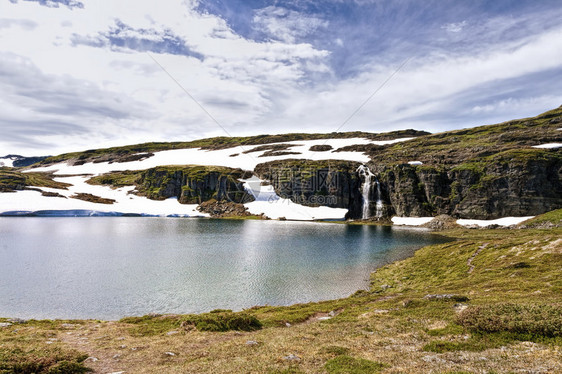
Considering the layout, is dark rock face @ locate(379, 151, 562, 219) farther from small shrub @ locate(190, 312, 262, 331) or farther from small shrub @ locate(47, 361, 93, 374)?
small shrub @ locate(47, 361, 93, 374)

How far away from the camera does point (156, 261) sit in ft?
211

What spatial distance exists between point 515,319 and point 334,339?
11903 mm

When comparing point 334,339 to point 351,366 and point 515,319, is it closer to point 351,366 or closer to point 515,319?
point 351,366

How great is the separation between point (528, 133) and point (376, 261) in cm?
20738

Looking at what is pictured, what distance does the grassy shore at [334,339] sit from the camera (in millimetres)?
15195

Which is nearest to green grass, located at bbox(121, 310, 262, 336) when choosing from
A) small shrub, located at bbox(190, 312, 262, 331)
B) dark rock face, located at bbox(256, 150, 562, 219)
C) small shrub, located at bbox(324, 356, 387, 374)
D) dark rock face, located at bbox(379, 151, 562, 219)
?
small shrub, located at bbox(190, 312, 262, 331)

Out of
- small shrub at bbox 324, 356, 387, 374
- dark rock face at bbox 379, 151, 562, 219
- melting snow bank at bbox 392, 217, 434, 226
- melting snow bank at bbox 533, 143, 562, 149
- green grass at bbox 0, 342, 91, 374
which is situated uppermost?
melting snow bank at bbox 533, 143, 562, 149

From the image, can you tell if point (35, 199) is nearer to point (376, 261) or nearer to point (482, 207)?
point (376, 261)

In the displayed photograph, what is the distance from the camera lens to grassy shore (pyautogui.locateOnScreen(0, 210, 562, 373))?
15.2 m

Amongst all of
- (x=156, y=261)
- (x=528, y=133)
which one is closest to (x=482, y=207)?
(x=528, y=133)

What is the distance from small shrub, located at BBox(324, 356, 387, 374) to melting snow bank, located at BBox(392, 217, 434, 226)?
155063mm

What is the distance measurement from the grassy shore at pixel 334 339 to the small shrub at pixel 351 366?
5cm

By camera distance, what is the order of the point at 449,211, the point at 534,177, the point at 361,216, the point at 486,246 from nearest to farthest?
the point at 486,246, the point at 534,177, the point at 449,211, the point at 361,216

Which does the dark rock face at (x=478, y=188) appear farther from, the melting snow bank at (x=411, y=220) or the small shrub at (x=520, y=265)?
the small shrub at (x=520, y=265)
